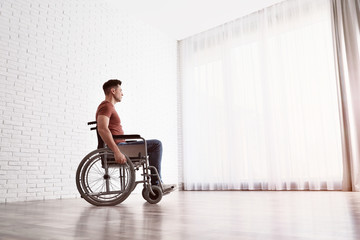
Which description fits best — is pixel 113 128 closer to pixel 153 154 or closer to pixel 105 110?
pixel 105 110

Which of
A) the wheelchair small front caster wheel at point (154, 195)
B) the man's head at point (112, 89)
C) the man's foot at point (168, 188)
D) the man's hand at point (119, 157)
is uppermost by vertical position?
the man's head at point (112, 89)

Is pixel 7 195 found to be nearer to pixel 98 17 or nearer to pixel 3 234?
pixel 3 234

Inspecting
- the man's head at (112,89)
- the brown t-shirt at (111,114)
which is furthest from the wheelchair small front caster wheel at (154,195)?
the man's head at (112,89)

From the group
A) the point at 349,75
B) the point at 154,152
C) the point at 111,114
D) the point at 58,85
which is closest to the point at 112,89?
the point at 111,114

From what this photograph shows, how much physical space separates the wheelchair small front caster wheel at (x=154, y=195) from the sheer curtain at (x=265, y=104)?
242 cm

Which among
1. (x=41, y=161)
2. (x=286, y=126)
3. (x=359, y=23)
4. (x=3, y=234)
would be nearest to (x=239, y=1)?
(x=359, y=23)

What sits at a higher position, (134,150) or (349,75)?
(349,75)

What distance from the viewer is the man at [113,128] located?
249 cm

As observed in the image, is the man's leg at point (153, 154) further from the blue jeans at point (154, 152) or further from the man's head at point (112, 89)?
the man's head at point (112, 89)

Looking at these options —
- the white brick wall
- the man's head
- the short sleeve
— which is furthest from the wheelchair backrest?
the white brick wall

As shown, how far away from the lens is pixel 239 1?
4828 mm

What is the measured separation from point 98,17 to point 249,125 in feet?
9.04

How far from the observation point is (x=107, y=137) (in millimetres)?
2488

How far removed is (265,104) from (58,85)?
2911 mm
